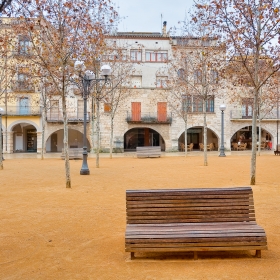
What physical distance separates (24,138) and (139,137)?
13.4 meters

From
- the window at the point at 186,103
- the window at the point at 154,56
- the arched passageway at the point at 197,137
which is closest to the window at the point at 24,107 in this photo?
the window at the point at 154,56

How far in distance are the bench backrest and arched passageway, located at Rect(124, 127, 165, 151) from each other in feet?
111

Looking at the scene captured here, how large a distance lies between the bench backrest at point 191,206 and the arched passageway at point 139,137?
3396 centimetres

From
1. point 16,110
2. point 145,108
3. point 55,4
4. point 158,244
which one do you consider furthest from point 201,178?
point 16,110

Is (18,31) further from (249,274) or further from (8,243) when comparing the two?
(249,274)

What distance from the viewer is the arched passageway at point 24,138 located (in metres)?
36.6

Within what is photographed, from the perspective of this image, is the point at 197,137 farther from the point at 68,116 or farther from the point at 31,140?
the point at 31,140

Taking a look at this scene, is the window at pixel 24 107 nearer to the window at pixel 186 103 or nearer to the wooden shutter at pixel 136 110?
the wooden shutter at pixel 136 110

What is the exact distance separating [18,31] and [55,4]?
5.32 ft

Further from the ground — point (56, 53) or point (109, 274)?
point (56, 53)

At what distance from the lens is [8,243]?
4805 mm

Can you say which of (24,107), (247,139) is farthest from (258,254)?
(247,139)

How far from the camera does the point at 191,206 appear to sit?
4285mm

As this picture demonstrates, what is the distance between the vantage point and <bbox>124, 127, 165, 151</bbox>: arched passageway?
126 ft
